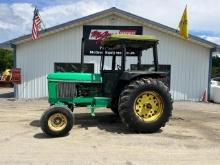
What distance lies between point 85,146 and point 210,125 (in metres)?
4.79

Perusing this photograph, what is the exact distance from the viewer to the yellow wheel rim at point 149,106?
33.8 ft

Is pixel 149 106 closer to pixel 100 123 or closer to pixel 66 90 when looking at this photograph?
pixel 100 123

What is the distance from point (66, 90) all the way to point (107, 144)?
100 inches

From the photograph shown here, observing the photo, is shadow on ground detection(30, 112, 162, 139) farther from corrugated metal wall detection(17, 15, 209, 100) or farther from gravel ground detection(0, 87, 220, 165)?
corrugated metal wall detection(17, 15, 209, 100)

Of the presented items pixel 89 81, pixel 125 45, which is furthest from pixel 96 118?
pixel 125 45

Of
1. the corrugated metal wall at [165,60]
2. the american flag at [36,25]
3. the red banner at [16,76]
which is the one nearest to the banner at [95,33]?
the corrugated metal wall at [165,60]

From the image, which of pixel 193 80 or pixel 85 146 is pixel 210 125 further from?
pixel 193 80

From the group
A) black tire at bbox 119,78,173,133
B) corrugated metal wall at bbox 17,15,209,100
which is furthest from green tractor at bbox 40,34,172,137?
corrugated metal wall at bbox 17,15,209,100

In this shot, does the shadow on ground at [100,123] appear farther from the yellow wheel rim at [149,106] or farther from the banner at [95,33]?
the banner at [95,33]

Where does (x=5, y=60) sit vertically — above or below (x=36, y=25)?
below

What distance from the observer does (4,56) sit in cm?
5038

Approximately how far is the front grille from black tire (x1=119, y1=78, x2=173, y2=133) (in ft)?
4.72

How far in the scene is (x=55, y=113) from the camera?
9.66m

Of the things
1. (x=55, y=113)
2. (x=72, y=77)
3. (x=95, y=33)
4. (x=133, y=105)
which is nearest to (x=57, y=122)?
(x=55, y=113)
